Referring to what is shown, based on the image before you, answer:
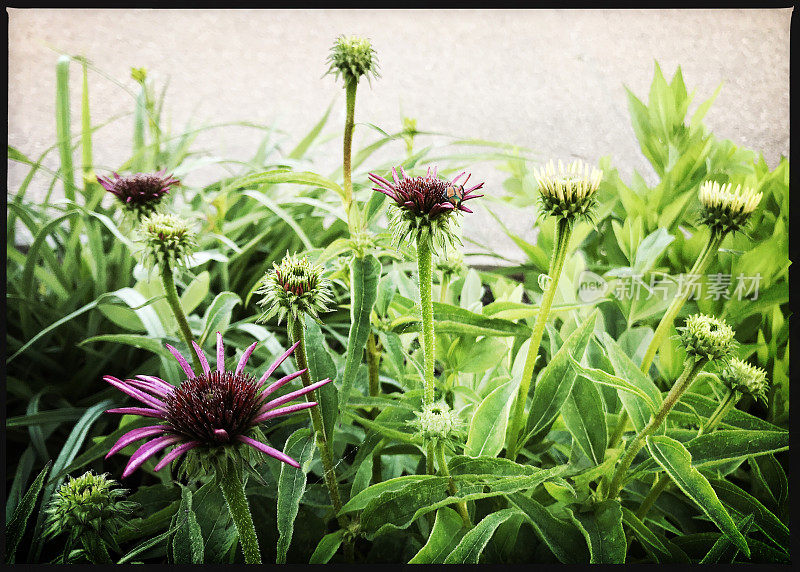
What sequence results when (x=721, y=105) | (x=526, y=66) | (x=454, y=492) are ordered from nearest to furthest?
(x=454, y=492) < (x=721, y=105) < (x=526, y=66)

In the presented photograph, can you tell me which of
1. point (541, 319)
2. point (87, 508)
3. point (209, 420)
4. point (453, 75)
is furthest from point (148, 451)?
point (453, 75)

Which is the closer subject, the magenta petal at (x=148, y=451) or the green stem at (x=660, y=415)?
the magenta petal at (x=148, y=451)

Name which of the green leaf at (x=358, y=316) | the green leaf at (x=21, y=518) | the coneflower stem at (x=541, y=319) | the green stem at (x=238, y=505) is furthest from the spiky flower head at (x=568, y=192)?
the green leaf at (x=21, y=518)

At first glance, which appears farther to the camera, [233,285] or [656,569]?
[233,285]

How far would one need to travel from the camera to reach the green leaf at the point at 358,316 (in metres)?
0.35

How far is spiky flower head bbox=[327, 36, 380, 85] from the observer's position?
0.38 metres

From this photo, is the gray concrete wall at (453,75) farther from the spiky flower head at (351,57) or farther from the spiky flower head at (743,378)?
the spiky flower head at (743,378)

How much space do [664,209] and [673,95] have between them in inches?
4.8

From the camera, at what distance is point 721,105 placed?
743 millimetres

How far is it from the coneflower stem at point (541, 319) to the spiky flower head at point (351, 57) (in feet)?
0.53

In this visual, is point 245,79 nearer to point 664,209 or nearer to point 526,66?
point 526,66

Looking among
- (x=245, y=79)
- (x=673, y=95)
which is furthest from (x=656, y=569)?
(x=245, y=79)

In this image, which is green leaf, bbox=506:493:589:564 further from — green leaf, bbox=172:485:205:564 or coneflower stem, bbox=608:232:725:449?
green leaf, bbox=172:485:205:564

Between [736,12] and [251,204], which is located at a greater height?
[736,12]
